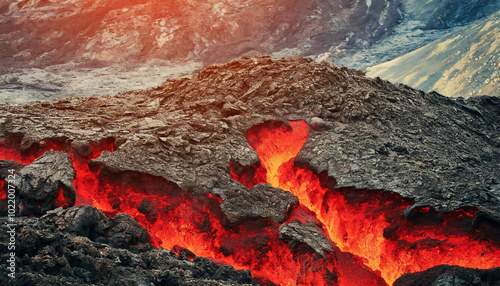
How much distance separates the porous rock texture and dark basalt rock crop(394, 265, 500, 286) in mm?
3100

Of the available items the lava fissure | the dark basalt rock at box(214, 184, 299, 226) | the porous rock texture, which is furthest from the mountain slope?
the porous rock texture

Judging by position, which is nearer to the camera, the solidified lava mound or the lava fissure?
the solidified lava mound

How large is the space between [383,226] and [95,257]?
18.7 ft

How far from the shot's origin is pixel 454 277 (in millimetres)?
5906

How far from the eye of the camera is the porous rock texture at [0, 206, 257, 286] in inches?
179

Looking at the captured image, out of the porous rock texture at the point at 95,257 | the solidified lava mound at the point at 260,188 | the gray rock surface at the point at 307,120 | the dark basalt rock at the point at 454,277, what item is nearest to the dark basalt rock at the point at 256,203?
Result: the solidified lava mound at the point at 260,188

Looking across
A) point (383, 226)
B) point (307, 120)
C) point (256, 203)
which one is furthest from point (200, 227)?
point (307, 120)

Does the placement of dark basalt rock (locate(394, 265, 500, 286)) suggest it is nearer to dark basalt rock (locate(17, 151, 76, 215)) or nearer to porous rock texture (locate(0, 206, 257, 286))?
porous rock texture (locate(0, 206, 257, 286))

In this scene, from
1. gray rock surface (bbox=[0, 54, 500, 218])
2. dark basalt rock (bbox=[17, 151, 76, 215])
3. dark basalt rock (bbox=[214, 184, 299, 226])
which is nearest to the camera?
dark basalt rock (bbox=[17, 151, 76, 215])

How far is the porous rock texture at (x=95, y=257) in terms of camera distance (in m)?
4.55

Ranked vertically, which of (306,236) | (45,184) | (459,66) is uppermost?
(459,66)

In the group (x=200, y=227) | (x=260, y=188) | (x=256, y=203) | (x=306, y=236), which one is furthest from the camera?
(x=260, y=188)

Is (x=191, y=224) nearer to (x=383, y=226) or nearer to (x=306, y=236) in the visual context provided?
(x=306, y=236)

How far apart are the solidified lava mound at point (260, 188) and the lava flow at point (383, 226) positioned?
0.08 feet
